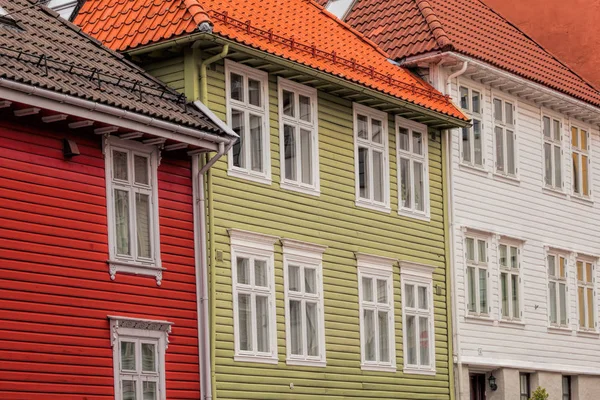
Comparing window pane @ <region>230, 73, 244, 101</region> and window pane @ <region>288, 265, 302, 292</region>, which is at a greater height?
window pane @ <region>230, 73, 244, 101</region>

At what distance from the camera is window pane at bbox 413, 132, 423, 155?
99.7 ft

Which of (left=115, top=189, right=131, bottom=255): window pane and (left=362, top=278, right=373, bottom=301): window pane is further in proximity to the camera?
(left=362, top=278, right=373, bottom=301): window pane

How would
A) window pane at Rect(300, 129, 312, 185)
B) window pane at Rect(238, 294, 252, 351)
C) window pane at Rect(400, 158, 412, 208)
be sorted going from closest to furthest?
window pane at Rect(238, 294, 252, 351) < window pane at Rect(300, 129, 312, 185) < window pane at Rect(400, 158, 412, 208)

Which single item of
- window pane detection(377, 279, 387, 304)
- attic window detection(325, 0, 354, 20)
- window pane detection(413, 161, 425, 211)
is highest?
attic window detection(325, 0, 354, 20)

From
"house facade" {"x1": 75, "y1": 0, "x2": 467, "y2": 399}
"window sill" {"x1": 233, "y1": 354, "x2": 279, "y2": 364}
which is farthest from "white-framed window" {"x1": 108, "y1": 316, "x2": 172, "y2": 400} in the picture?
"window sill" {"x1": 233, "y1": 354, "x2": 279, "y2": 364}

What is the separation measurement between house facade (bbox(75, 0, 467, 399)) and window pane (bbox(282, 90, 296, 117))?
0.02 m

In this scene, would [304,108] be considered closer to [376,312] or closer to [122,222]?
[376,312]

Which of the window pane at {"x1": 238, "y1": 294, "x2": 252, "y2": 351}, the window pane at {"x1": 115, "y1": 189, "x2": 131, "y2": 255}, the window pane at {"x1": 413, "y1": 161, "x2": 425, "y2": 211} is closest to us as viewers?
the window pane at {"x1": 115, "y1": 189, "x2": 131, "y2": 255}

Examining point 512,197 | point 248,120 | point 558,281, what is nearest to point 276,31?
point 248,120

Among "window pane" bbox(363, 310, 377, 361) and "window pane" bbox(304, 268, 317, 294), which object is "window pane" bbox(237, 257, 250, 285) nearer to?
"window pane" bbox(304, 268, 317, 294)

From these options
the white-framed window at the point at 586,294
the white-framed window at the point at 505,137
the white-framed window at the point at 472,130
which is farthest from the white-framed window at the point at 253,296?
the white-framed window at the point at 586,294

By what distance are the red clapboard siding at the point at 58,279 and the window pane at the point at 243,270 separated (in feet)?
6.64

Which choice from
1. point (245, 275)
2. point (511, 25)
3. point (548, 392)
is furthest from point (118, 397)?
point (511, 25)

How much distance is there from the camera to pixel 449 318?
30578 mm
